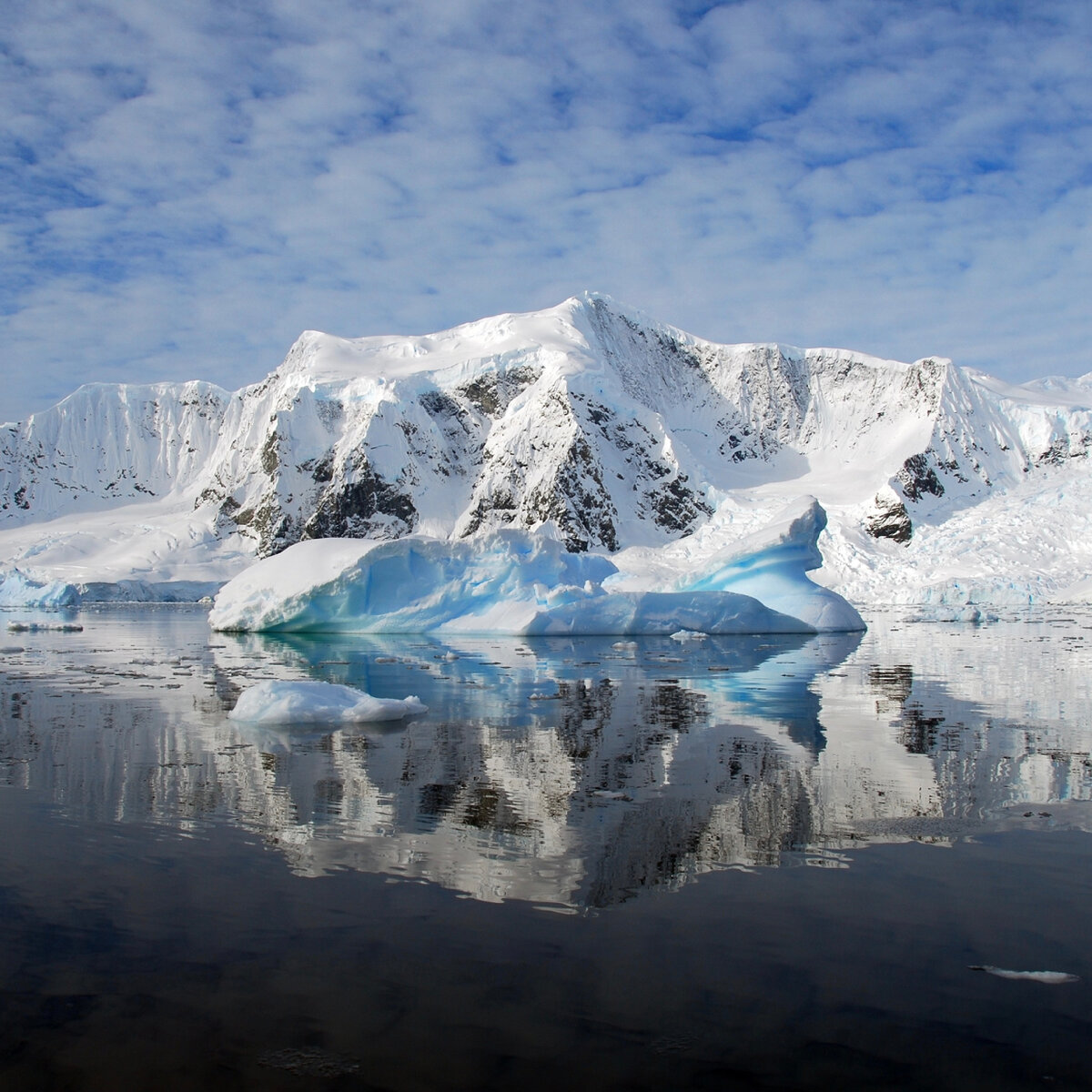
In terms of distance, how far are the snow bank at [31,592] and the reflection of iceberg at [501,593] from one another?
29.6 m

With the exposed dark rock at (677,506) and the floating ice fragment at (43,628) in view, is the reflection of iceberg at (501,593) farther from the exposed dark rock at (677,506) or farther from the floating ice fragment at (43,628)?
the exposed dark rock at (677,506)

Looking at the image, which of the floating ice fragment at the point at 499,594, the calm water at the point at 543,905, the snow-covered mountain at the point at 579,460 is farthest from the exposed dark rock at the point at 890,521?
the calm water at the point at 543,905

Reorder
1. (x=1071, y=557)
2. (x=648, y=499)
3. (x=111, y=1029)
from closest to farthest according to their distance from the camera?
(x=111, y=1029)
(x=1071, y=557)
(x=648, y=499)

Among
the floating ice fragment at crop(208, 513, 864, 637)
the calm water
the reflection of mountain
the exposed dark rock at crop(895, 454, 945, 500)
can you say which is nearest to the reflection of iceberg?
Result: the floating ice fragment at crop(208, 513, 864, 637)

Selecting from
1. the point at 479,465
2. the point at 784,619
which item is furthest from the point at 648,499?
the point at 784,619

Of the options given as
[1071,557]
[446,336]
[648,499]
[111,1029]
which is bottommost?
[111,1029]

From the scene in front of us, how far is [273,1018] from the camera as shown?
3592mm

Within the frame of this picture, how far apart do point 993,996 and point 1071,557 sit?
58.2 metres

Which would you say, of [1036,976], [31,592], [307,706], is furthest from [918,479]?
[1036,976]

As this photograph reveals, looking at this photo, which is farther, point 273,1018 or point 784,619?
point 784,619

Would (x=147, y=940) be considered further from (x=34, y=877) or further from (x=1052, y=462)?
(x=1052, y=462)

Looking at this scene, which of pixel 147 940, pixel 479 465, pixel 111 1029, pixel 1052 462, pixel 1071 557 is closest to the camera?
pixel 111 1029

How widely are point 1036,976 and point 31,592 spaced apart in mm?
59886

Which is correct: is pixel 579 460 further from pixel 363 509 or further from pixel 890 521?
pixel 890 521
